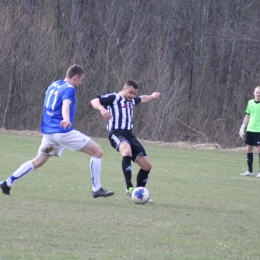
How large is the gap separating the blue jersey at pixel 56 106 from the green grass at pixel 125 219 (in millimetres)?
928

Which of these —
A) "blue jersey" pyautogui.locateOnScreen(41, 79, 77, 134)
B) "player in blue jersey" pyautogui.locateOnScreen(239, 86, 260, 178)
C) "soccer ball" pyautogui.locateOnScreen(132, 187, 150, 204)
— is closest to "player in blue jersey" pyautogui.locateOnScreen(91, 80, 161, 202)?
"soccer ball" pyautogui.locateOnScreen(132, 187, 150, 204)

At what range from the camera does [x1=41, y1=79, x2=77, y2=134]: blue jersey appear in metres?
8.61

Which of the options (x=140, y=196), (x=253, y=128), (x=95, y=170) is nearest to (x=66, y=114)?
(x=95, y=170)

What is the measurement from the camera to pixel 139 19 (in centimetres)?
3488

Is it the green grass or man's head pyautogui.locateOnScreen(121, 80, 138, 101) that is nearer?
the green grass

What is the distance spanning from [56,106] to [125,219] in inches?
76.5

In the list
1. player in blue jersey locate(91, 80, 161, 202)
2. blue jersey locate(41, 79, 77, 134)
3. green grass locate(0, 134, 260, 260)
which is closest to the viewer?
green grass locate(0, 134, 260, 260)

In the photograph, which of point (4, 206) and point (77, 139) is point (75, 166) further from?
point (4, 206)

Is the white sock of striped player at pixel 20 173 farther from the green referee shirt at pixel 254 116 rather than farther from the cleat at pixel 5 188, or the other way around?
the green referee shirt at pixel 254 116

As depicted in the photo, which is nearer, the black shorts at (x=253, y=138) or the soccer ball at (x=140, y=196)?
the soccer ball at (x=140, y=196)

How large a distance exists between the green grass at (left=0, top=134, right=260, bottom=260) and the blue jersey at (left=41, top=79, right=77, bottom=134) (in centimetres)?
93

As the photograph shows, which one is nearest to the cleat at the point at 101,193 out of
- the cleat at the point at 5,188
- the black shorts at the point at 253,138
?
the cleat at the point at 5,188

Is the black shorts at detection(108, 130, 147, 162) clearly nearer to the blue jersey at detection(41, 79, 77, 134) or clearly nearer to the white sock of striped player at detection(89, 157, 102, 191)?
the white sock of striped player at detection(89, 157, 102, 191)

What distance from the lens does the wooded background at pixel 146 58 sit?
30.4m
